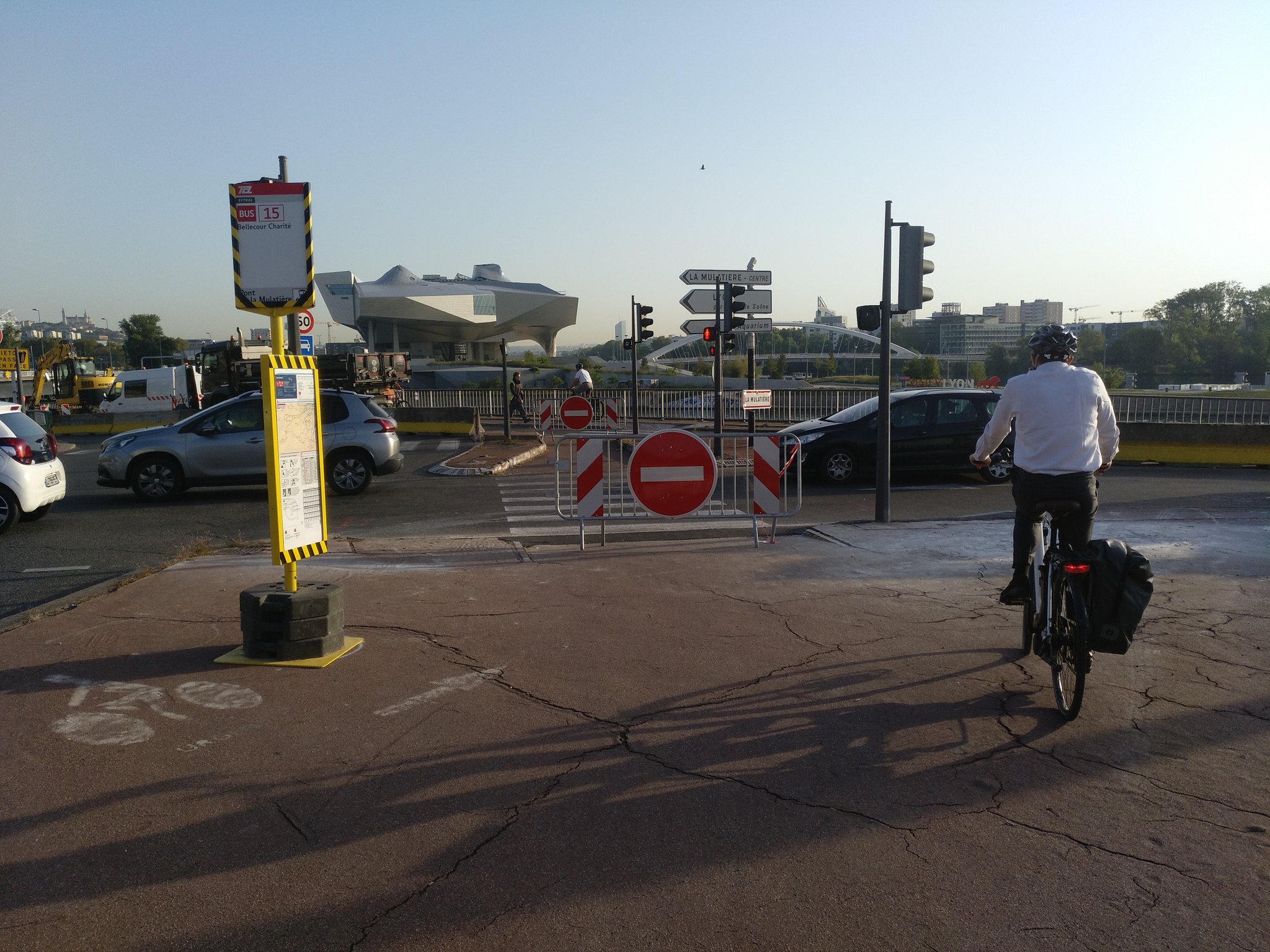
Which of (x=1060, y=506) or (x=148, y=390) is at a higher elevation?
(x=148, y=390)

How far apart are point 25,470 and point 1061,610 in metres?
12.0

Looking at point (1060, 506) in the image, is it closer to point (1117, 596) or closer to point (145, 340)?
point (1117, 596)

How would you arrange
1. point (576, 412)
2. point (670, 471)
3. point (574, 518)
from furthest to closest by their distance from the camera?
point (576, 412), point (574, 518), point (670, 471)

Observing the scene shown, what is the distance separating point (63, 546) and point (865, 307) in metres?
9.63

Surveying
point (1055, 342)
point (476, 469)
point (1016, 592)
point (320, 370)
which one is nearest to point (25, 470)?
point (476, 469)

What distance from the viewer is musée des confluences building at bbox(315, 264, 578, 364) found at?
104m

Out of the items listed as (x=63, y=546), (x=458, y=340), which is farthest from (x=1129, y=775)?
(x=458, y=340)

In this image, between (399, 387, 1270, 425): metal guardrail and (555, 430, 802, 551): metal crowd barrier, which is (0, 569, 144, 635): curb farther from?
(399, 387, 1270, 425): metal guardrail

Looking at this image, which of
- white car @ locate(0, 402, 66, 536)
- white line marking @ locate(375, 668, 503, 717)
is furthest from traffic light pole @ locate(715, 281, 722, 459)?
white line marking @ locate(375, 668, 503, 717)

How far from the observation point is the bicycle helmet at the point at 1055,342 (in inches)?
214

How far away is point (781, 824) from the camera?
384 centimetres

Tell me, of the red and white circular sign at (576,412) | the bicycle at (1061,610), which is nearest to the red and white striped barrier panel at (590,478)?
the bicycle at (1061,610)

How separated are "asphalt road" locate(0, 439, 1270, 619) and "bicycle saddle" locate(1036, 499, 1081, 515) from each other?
655cm

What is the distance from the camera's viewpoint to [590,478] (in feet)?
32.3
